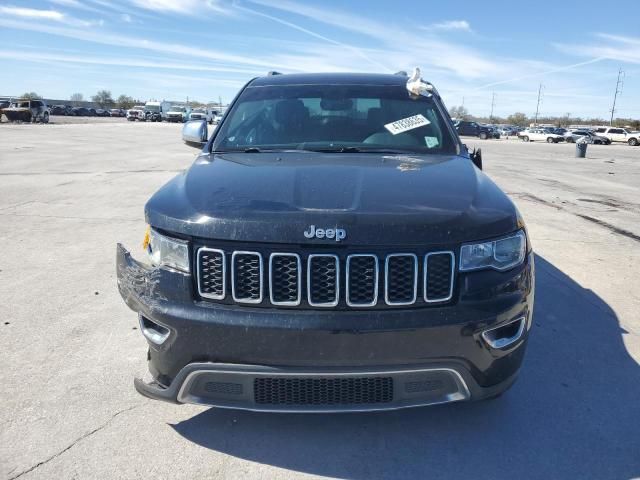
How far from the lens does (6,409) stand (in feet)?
9.83

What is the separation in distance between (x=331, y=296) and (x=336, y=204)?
420 millimetres

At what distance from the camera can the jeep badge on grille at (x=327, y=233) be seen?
92.9 inches

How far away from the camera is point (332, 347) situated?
2342 mm

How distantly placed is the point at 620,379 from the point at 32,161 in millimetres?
16108

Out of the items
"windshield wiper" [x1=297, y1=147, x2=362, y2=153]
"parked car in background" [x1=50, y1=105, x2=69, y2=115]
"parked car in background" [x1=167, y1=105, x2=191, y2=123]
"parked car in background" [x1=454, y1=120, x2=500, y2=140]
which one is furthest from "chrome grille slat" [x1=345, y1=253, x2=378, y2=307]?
"parked car in background" [x1=50, y1=105, x2=69, y2=115]

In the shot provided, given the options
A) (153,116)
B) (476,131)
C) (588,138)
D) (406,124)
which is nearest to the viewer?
(406,124)

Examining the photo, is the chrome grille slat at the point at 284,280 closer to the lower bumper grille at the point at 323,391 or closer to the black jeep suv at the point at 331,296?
the black jeep suv at the point at 331,296

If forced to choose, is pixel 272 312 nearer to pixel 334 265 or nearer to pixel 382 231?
pixel 334 265

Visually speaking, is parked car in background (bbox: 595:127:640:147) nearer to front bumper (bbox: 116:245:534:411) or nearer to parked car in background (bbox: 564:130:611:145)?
parked car in background (bbox: 564:130:611:145)

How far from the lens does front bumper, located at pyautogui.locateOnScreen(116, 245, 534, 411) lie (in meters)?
2.35

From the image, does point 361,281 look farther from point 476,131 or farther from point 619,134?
point 619,134

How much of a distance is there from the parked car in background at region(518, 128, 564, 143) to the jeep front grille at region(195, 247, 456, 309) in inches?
2400

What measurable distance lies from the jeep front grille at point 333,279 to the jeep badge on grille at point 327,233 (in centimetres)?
8

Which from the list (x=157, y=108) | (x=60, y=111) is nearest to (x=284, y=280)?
(x=157, y=108)
